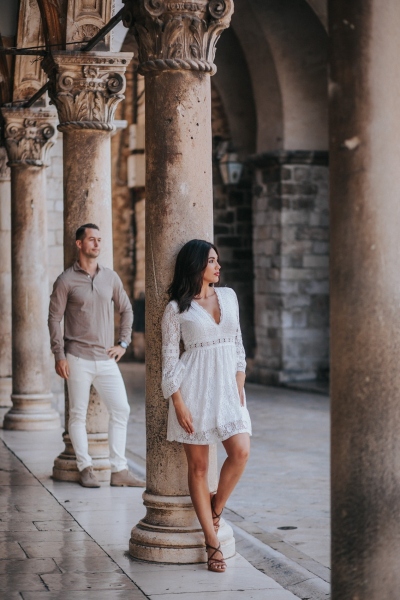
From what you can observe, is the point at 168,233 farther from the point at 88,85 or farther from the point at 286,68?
the point at 286,68

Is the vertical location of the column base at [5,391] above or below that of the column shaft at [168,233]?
below

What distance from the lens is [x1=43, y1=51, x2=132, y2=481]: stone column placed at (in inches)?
293

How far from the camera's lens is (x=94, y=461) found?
295 inches

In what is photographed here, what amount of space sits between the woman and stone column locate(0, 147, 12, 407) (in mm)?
7520

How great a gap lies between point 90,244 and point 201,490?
2.41m

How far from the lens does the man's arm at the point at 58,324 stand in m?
6.90

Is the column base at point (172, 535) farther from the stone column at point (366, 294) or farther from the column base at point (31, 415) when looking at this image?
the column base at point (31, 415)

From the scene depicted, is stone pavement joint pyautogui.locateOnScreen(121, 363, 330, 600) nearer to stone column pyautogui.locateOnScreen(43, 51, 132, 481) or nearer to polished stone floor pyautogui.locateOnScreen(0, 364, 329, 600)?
polished stone floor pyautogui.locateOnScreen(0, 364, 329, 600)

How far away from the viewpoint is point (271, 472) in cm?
870

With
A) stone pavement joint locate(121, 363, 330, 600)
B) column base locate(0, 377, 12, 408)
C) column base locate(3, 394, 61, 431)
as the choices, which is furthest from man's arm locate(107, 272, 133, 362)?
column base locate(0, 377, 12, 408)

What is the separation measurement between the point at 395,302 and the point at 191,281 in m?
1.96

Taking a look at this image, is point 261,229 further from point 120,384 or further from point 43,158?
point 120,384

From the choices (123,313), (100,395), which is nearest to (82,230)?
(123,313)

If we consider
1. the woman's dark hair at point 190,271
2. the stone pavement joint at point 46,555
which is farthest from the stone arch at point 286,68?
the woman's dark hair at point 190,271
